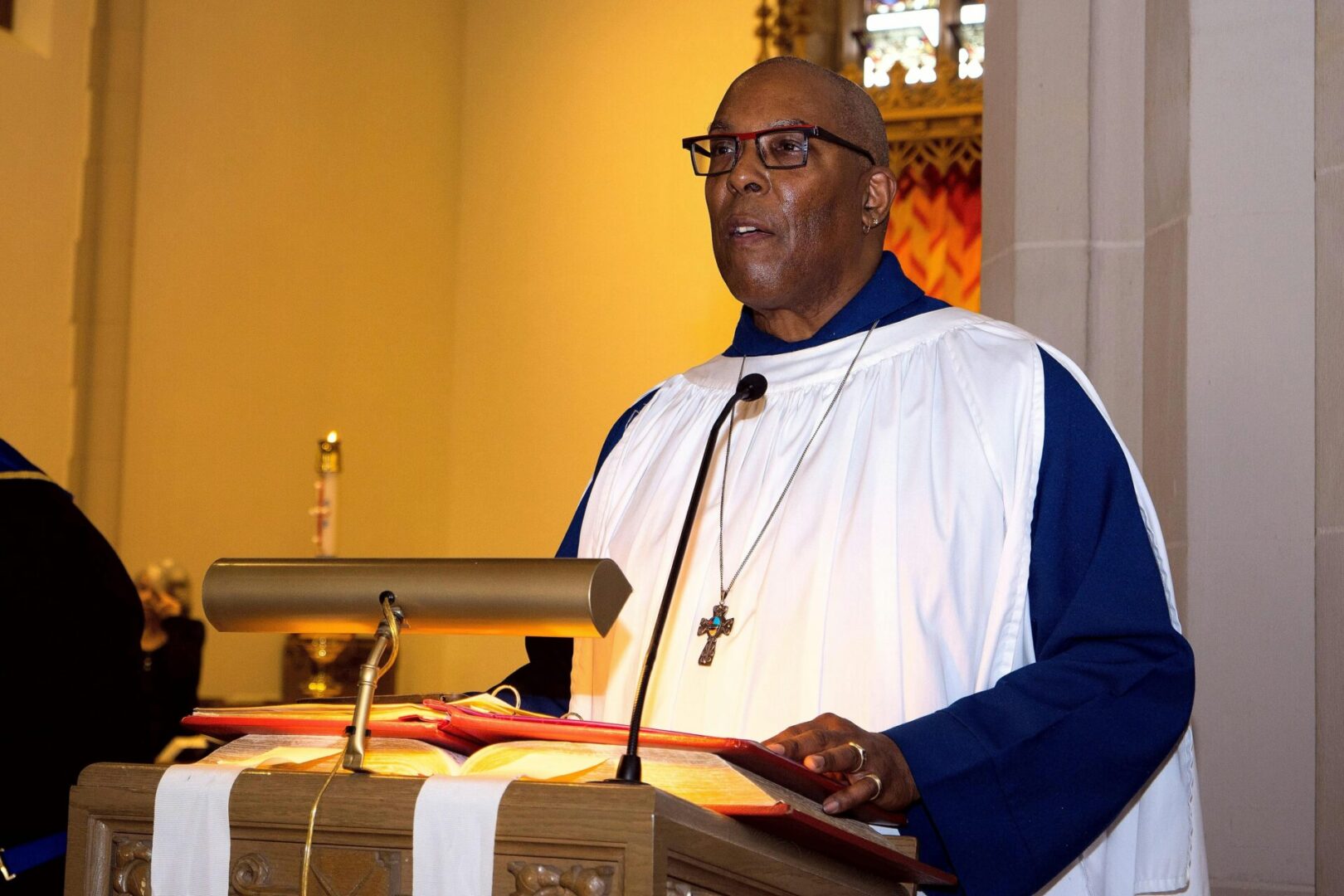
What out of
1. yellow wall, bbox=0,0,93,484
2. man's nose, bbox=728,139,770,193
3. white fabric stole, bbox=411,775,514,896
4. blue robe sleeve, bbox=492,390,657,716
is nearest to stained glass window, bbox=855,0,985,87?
yellow wall, bbox=0,0,93,484

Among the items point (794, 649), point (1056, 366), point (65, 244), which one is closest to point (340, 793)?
point (794, 649)

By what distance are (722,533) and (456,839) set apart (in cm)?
137

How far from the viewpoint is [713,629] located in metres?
2.70

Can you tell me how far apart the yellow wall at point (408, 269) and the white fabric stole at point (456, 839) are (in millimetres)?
7559

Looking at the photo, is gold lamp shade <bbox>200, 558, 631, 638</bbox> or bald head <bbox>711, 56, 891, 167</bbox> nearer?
gold lamp shade <bbox>200, 558, 631, 638</bbox>

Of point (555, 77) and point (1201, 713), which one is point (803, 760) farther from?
point (555, 77)

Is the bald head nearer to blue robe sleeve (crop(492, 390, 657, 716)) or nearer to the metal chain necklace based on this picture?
the metal chain necklace

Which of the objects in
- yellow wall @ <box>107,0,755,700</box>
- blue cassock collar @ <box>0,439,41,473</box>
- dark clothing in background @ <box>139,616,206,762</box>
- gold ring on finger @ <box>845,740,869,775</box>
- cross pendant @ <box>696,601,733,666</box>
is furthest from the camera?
yellow wall @ <box>107,0,755,700</box>

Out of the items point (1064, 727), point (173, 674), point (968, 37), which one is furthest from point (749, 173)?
point (968, 37)

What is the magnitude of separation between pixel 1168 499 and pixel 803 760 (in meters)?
1.72

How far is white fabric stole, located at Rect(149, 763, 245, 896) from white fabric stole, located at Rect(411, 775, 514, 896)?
24cm

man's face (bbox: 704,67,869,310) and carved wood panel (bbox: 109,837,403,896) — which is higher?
man's face (bbox: 704,67,869,310)

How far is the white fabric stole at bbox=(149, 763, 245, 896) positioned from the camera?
1.67m

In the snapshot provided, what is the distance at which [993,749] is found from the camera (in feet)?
7.13
